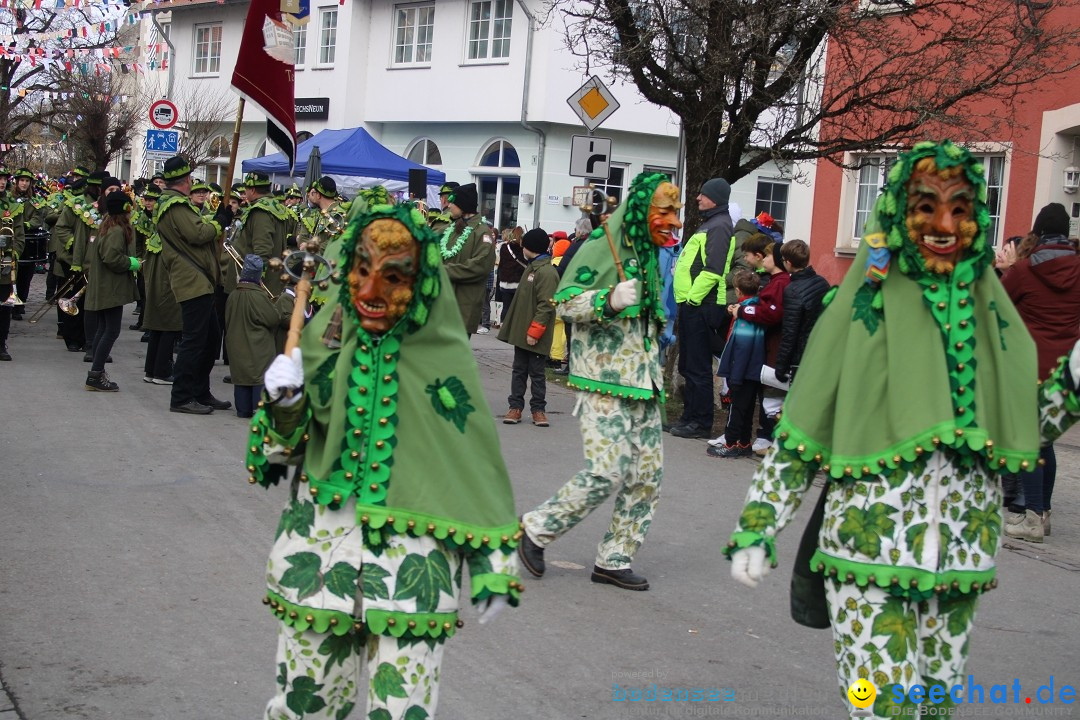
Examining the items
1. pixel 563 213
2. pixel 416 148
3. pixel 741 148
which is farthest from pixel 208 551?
pixel 416 148

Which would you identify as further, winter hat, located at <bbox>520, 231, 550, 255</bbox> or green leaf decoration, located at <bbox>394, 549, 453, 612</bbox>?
winter hat, located at <bbox>520, 231, 550, 255</bbox>

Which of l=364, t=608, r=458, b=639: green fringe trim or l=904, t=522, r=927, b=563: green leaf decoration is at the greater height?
l=904, t=522, r=927, b=563: green leaf decoration

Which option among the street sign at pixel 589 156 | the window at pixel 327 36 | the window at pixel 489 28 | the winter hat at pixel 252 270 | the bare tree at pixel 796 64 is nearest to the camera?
the winter hat at pixel 252 270

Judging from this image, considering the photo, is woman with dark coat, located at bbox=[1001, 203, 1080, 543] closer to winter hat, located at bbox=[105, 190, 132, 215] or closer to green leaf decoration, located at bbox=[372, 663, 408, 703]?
green leaf decoration, located at bbox=[372, 663, 408, 703]

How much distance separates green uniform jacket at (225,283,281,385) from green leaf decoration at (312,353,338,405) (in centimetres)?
736

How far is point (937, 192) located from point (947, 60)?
357 inches

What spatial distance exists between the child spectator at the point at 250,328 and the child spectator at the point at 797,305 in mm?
4257

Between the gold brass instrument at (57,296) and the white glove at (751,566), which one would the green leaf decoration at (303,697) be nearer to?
the white glove at (751,566)

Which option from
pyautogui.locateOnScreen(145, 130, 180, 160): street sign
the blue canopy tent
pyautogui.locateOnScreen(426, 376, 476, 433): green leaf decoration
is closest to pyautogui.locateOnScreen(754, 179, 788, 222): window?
the blue canopy tent

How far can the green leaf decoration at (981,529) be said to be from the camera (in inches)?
139

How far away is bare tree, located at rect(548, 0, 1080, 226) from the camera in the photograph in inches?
461

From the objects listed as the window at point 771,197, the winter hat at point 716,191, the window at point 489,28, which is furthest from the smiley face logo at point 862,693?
the window at point 771,197

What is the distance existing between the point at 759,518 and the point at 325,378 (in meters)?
1.29

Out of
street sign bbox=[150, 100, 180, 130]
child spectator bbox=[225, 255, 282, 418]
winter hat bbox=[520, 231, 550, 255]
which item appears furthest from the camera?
street sign bbox=[150, 100, 180, 130]
